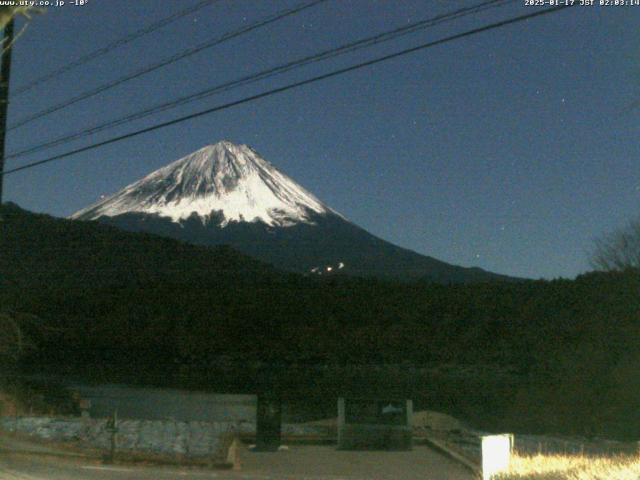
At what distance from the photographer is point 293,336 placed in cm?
5175

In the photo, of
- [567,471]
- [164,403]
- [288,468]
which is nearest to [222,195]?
[164,403]

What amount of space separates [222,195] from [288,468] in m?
101

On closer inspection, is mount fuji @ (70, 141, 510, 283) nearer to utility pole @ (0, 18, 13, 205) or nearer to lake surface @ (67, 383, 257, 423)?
lake surface @ (67, 383, 257, 423)

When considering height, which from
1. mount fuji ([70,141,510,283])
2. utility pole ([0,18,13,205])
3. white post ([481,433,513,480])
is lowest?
white post ([481,433,513,480])

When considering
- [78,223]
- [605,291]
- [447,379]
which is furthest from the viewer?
[78,223]

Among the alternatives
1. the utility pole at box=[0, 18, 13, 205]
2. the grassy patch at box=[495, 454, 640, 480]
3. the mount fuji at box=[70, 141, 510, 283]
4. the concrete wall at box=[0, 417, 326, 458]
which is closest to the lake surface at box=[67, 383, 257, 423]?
the concrete wall at box=[0, 417, 326, 458]

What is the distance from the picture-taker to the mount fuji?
9090cm

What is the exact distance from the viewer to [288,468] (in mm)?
13398

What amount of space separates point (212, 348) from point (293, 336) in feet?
17.0

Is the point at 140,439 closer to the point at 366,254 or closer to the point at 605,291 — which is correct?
the point at 605,291

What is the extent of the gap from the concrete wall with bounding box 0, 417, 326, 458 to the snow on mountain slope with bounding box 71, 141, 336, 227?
268 feet

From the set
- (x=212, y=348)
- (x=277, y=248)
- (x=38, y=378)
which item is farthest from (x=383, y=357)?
(x=277, y=248)

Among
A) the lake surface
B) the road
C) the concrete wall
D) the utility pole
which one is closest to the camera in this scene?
the road

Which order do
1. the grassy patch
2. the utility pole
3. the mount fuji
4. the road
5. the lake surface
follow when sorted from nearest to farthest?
the grassy patch < the road < the utility pole < the lake surface < the mount fuji
